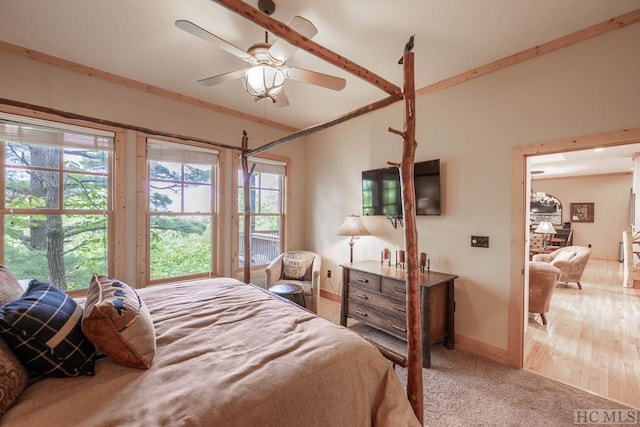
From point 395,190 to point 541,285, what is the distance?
208 centimetres

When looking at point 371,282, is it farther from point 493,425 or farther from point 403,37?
point 403,37

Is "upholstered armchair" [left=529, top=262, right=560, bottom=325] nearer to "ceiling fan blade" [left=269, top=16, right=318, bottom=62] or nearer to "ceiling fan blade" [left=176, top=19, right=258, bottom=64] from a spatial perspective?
"ceiling fan blade" [left=269, top=16, right=318, bottom=62]

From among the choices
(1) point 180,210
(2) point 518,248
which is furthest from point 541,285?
(1) point 180,210

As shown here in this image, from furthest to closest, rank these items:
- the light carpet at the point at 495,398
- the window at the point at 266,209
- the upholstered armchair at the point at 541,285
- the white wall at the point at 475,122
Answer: the window at the point at 266,209 → the upholstered armchair at the point at 541,285 → the white wall at the point at 475,122 → the light carpet at the point at 495,398

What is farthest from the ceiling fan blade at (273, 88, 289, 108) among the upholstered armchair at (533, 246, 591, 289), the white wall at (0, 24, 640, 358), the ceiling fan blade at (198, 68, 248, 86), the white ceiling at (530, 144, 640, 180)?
the upholstered armchair at (533, 246, 591, 289)

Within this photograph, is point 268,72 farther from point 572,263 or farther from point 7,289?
point 572,263

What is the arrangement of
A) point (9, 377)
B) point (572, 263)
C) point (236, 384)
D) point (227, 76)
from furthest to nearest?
point (572, 263) < point (227, 76) < point (236, 384) < point (9, 377)

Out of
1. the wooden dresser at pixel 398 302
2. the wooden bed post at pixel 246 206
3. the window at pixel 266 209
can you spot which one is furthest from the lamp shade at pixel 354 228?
the window at pixel 266 209

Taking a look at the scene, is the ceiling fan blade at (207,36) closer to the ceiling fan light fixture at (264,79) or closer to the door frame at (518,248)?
the ceiling fan light fixture at (264,79)

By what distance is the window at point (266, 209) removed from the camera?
4.30 metres

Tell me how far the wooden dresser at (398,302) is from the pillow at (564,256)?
387cm

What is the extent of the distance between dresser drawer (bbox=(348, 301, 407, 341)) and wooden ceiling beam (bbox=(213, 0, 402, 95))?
7.01 ft

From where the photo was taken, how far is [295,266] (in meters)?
3.98

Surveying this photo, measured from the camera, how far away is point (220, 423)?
0.92 metres
